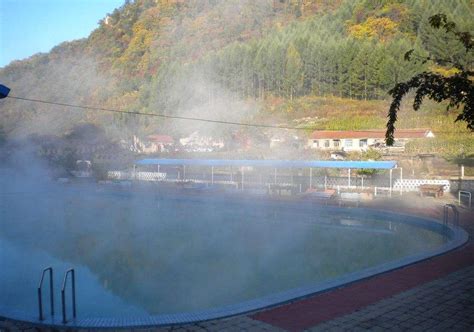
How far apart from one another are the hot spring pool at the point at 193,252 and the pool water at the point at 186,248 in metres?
0.02

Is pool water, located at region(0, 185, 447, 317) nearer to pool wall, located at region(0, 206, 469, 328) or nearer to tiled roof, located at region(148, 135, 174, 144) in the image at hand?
pool wall, located at region(0, 206, 469, 328)

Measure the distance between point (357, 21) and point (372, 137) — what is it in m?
25.9

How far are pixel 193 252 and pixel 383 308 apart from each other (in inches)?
158

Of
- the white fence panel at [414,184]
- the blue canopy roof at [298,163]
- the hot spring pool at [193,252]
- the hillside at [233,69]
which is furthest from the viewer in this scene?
the hillside at [233,69]

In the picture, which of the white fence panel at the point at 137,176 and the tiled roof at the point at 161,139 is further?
the tiled roof at the point at 161,139

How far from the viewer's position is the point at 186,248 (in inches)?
290

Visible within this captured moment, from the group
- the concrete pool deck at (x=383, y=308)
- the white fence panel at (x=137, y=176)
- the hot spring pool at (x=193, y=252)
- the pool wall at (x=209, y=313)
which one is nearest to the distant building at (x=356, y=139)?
the white fence panel at (x=137, y=176)

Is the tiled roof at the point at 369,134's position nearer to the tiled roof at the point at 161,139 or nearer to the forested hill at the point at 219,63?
the forested hill at the point at 219,63

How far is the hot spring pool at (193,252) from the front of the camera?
451cm

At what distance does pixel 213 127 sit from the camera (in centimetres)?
2930

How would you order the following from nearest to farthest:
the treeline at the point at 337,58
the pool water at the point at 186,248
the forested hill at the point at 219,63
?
the pool water at the point at 186,248
the treeline at the point at 337,58
the forested hill at the point at 219,63

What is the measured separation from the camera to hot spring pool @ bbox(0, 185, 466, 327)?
451 cm

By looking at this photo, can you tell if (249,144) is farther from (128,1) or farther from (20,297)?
(128,1)

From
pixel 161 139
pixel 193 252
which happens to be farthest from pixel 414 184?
pixel 161 139
